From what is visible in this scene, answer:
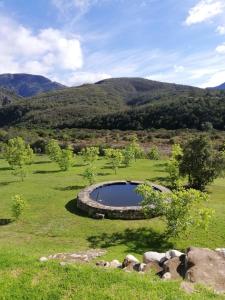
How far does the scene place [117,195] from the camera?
29.3 metres

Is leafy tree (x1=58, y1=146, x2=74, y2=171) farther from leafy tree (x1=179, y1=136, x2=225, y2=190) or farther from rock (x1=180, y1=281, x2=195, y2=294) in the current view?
rock (x1=180, y1=281, x2=195, y2=294)

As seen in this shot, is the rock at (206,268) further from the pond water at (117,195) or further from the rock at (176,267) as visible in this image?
the pond water at (117,195)

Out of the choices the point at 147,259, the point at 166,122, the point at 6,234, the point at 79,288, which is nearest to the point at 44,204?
the point at 6,234

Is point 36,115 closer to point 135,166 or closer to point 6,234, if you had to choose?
point 135,166

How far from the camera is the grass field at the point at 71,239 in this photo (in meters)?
9.56

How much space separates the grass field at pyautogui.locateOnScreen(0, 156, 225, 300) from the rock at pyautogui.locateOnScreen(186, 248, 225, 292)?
992 mm

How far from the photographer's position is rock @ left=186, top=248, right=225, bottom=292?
10499 mm

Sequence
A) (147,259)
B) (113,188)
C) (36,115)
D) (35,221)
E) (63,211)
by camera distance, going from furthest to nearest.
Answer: (36,115) → (113,188) → (63,211) → (35,221) → (147,259)

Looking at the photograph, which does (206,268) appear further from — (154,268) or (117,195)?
(117,195)

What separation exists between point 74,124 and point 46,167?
82256 mm

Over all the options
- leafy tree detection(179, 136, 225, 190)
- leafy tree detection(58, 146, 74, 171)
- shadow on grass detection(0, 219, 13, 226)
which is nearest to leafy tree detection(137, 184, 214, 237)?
leafy tree detection(179, 136, 225, 190)

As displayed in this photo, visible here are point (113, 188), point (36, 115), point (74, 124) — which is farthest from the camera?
point (36, 115)

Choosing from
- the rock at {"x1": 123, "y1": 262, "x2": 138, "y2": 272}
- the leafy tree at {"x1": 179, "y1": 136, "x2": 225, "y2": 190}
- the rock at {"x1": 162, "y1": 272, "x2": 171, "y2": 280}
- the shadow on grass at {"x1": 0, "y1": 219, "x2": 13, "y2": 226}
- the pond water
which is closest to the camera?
the rock at {"x1": 162, "y1": 272, "x2": 171, "y2": 280}

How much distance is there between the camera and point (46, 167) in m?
46.3
